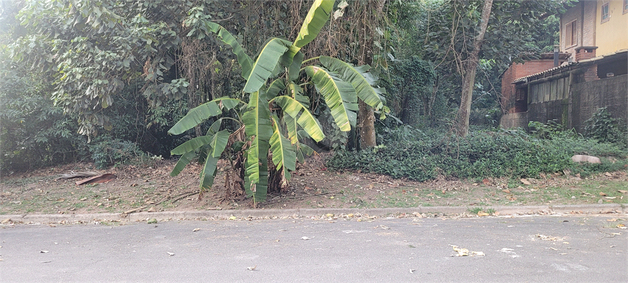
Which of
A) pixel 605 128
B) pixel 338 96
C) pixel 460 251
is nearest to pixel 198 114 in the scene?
pixel 338 96

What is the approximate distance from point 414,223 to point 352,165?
4448mm

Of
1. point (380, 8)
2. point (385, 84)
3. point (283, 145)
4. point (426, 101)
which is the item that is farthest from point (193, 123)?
point (426, 101)

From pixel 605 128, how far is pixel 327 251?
12.7 metres

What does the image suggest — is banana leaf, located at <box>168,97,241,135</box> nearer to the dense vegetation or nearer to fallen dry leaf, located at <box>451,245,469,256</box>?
the dense vegetation

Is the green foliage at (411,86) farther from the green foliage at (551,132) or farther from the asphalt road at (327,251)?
the asphalt road at (327,251)

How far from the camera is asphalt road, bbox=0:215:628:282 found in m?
4.96

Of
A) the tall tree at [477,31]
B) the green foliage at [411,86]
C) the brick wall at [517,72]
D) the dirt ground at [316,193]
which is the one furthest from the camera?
the brick wall at [517,72]

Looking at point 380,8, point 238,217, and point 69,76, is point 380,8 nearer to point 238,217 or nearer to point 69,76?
point 238,217

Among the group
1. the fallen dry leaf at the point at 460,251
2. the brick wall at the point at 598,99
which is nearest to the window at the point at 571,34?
the brick wall at the point at 598,99

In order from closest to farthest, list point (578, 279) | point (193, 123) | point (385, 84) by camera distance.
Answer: point (578, 279) → point (193, 123) → point (385, 84)

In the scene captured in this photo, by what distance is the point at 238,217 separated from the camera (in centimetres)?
899

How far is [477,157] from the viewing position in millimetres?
12008

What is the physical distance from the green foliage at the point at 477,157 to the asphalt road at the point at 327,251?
3333 mm

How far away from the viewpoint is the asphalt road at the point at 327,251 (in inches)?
195
